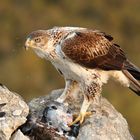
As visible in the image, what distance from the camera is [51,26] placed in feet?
125

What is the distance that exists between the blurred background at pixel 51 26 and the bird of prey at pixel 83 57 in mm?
12577

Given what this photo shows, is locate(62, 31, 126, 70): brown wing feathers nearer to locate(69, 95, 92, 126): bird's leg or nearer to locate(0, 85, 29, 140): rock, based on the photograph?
locate(69, 95, 92, 126): bird's leg

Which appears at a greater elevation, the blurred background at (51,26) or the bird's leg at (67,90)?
the bird's leg at (67,90)

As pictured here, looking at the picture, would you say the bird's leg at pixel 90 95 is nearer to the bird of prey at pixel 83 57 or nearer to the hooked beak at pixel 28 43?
the bird of prey at pixel 83 57

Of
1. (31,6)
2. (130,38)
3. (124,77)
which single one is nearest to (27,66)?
(130,38)

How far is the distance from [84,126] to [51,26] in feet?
77.5

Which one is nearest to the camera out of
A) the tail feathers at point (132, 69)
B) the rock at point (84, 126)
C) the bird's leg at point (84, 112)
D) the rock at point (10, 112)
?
the rock at point (10, 112)

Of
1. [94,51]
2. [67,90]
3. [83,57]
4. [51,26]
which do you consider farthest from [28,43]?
[51,26]

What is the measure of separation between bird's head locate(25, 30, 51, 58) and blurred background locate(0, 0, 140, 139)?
13099mm

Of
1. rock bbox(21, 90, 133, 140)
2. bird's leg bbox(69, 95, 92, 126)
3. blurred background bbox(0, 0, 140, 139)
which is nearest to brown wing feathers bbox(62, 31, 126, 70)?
bird's leg bbox(69, 95, 92, 126)

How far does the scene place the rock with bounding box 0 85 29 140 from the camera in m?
14.0

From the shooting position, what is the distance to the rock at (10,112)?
1398 cm

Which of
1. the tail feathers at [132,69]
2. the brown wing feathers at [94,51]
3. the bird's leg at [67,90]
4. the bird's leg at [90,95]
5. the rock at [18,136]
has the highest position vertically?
the brown wing feathers at [94,51]

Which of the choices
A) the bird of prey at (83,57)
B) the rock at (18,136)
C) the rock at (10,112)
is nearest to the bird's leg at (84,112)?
the bird of prey at (83,57)
